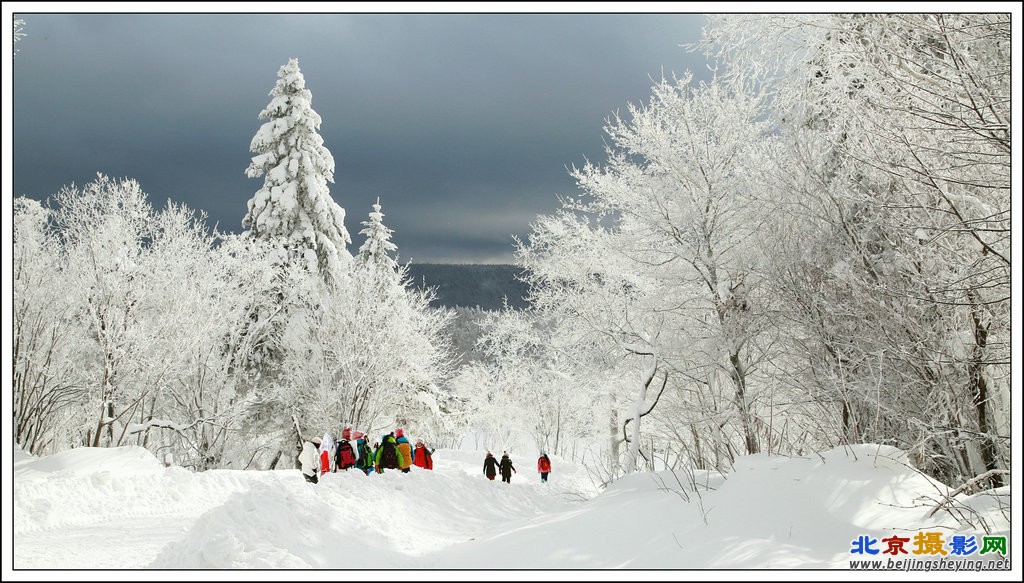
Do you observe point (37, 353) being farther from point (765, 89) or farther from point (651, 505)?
point (765, 89)

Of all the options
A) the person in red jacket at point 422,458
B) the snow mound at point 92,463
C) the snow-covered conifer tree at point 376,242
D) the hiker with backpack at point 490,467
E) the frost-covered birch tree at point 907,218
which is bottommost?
the hiker with backpack at point 490,467

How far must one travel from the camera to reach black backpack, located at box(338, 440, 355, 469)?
49.9ft

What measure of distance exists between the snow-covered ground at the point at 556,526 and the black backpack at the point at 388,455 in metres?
3.03

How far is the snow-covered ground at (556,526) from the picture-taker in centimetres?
573

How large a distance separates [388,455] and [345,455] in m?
1.27

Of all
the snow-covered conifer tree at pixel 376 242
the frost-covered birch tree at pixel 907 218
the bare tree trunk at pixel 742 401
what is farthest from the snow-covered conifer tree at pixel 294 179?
the frost-covered birch tree at pixel 907 218

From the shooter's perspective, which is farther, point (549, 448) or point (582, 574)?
point (549, 448)

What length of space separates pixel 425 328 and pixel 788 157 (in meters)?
15.9

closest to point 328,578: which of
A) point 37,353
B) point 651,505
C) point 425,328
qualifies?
point 651,505

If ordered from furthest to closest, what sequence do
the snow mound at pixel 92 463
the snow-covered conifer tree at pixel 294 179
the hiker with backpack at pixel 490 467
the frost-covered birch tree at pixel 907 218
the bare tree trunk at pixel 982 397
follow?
the snow-covered conifer tree at pixel 294 179
the hiker with backpack at pixel 490 467
the snow mound at pixel 92 463
the bare tree trunk at pixel 982 397
the frost-covered birch tree at pixel 907 218

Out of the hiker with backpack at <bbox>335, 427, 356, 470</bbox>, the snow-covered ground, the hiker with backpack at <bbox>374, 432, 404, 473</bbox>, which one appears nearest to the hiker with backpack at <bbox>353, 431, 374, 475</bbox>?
the hiker with backpack at <bbox>335, 427, 356, 470</bbox>

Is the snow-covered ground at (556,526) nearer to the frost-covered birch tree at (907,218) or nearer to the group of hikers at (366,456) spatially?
the frost-covered birch tree at (907,218)

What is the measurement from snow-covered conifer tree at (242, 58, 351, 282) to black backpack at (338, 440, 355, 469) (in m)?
7.55

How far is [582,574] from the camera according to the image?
582cm
